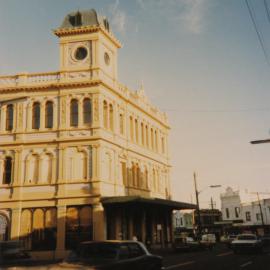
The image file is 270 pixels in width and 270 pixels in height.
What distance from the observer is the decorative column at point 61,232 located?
90.8 ft

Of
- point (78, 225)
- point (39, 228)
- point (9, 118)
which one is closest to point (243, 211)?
point (78, 225)

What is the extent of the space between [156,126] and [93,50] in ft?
42.6

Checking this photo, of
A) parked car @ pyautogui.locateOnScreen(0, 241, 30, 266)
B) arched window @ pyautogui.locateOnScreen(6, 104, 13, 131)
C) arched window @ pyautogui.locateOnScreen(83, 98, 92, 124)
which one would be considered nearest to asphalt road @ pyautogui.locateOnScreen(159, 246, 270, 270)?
parked car @ pyautogui.locateOnScreen(0, 241, 30, 266)

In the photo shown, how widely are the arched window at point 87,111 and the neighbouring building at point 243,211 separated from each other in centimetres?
5463

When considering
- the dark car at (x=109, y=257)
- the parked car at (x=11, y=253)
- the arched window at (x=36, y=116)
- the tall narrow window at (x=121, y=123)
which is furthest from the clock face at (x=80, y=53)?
the dark car at (x=109, y=257)

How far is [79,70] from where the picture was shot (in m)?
31.6

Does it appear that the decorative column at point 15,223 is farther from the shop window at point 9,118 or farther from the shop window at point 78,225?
the shop window at point 9,118

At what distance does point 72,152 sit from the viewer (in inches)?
1181

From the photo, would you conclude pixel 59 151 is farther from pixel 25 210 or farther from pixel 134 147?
pixel 134 147

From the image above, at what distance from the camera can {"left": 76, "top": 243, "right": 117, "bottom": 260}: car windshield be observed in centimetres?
907

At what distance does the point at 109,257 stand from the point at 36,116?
24.1 meters

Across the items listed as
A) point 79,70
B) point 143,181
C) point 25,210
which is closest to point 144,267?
point 25,210

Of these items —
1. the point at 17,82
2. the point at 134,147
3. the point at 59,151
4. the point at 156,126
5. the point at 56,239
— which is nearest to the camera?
the point at 56,239

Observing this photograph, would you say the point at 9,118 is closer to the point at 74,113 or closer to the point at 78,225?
the point at 74,113
